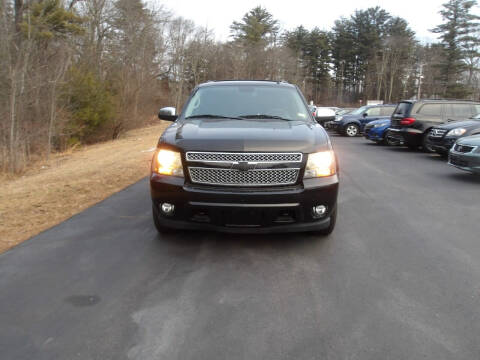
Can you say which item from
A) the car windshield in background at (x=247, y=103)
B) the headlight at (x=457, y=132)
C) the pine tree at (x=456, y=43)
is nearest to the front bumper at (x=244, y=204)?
the car windshield in background at (x=247, y=103)

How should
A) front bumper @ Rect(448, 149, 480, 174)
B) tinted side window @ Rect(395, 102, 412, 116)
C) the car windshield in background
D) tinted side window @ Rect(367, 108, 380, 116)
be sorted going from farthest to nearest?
tinted side window @ Rect(367, 108, 380, 116) → tinted side window @ Rect(395, 102, 412, 116) → front bumper @ Rect(448, 149, 480, 174) → the car windshield in background

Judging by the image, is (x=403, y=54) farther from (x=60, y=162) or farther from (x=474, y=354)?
(x=474, y=354)

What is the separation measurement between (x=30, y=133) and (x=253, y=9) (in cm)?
5457

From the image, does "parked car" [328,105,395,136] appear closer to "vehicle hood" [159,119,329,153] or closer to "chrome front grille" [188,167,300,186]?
"vehicle hood" [159,119,329,153]

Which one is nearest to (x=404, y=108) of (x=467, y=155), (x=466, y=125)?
(x=466, y=125)

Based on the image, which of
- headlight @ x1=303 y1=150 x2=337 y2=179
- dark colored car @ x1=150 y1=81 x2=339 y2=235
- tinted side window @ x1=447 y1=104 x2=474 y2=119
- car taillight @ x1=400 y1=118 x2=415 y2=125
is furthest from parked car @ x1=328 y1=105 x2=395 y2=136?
headlight @ x1=303 y1=150 x2=337 y2=179

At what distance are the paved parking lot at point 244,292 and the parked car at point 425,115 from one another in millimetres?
8924

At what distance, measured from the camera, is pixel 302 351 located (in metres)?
2.55

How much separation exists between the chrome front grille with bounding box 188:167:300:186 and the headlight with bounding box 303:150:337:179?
15cm

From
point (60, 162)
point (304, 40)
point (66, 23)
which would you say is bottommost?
point (60, 162)

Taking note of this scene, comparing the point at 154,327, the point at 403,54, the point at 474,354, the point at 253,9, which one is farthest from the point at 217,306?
the point at 403,54

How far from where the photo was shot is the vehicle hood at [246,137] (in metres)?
3.92

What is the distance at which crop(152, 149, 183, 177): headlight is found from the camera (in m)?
4.04

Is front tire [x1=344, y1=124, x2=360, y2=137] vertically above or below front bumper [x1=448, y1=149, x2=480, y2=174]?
below
